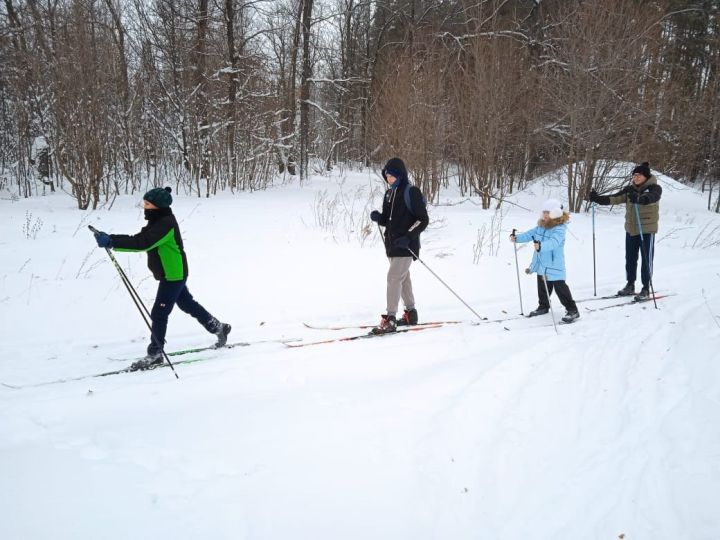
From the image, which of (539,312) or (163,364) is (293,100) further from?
(163,364)

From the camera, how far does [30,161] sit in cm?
1568

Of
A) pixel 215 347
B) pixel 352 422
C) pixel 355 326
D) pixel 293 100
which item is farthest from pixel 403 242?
pixel 293 100

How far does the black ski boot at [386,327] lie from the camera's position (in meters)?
4.90

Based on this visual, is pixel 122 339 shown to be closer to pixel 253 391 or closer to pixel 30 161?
pixel 253 391

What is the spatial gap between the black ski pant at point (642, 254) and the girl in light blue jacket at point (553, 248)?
1.77 m

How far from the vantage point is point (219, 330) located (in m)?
4.61

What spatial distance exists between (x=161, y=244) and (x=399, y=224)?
245cm

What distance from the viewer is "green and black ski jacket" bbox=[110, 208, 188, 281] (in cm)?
378

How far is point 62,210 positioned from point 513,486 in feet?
40.5

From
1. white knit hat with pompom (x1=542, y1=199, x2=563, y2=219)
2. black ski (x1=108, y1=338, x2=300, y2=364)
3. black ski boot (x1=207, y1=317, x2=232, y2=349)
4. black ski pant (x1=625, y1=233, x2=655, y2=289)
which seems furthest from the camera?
black ski pant (x1=625, y1=233, x2=655, y2=289)

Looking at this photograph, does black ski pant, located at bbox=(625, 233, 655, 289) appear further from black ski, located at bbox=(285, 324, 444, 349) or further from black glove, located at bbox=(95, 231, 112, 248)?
black glove, located at bbox=(95, 231, 112, 248)

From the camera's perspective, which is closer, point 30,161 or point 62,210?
point 62,210

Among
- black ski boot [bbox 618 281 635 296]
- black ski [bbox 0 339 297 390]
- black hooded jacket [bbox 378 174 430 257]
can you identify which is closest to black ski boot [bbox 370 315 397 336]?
black hooded jacket [bbox 378 174 430 257]

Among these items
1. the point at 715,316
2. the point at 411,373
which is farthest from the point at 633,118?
the point at 411,373
